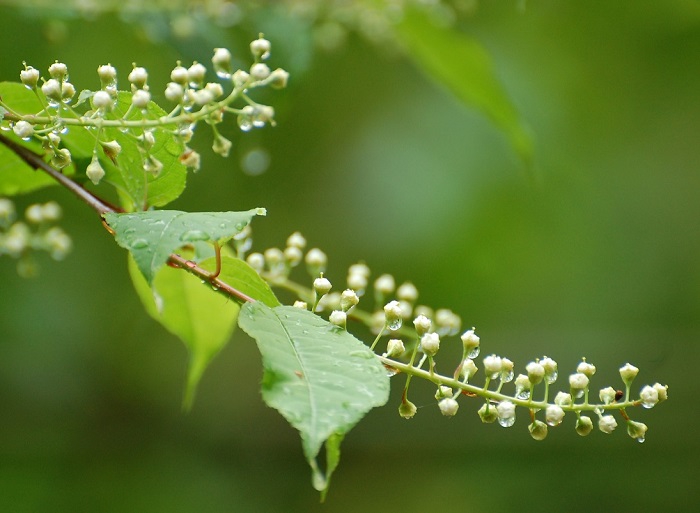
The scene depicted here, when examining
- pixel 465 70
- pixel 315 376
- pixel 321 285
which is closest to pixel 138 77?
pixel 321 285

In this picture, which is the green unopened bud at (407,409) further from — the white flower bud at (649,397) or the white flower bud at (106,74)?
the white flower bud at (106,74)

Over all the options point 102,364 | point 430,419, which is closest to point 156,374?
point 102,364

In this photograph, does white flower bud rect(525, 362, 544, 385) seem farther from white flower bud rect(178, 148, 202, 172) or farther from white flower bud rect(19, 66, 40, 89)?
white flower bud rect(19, 66, 40, 89)

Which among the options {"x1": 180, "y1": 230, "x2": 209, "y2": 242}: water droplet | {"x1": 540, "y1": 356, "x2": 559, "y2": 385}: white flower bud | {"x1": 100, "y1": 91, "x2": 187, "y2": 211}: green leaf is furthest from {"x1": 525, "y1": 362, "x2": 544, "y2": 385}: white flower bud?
{"x1": 100, "y1": 91, "x2": 187, "y2": 211}: green leaf

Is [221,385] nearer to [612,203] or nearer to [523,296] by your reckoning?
[523,296]

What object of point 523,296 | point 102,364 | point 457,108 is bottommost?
point 102,364

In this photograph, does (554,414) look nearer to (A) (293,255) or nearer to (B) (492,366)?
(B) (492,366)

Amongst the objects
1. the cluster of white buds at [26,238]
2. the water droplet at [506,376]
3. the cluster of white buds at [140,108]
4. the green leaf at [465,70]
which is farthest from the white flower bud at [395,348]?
the green leaf at [465,70]
